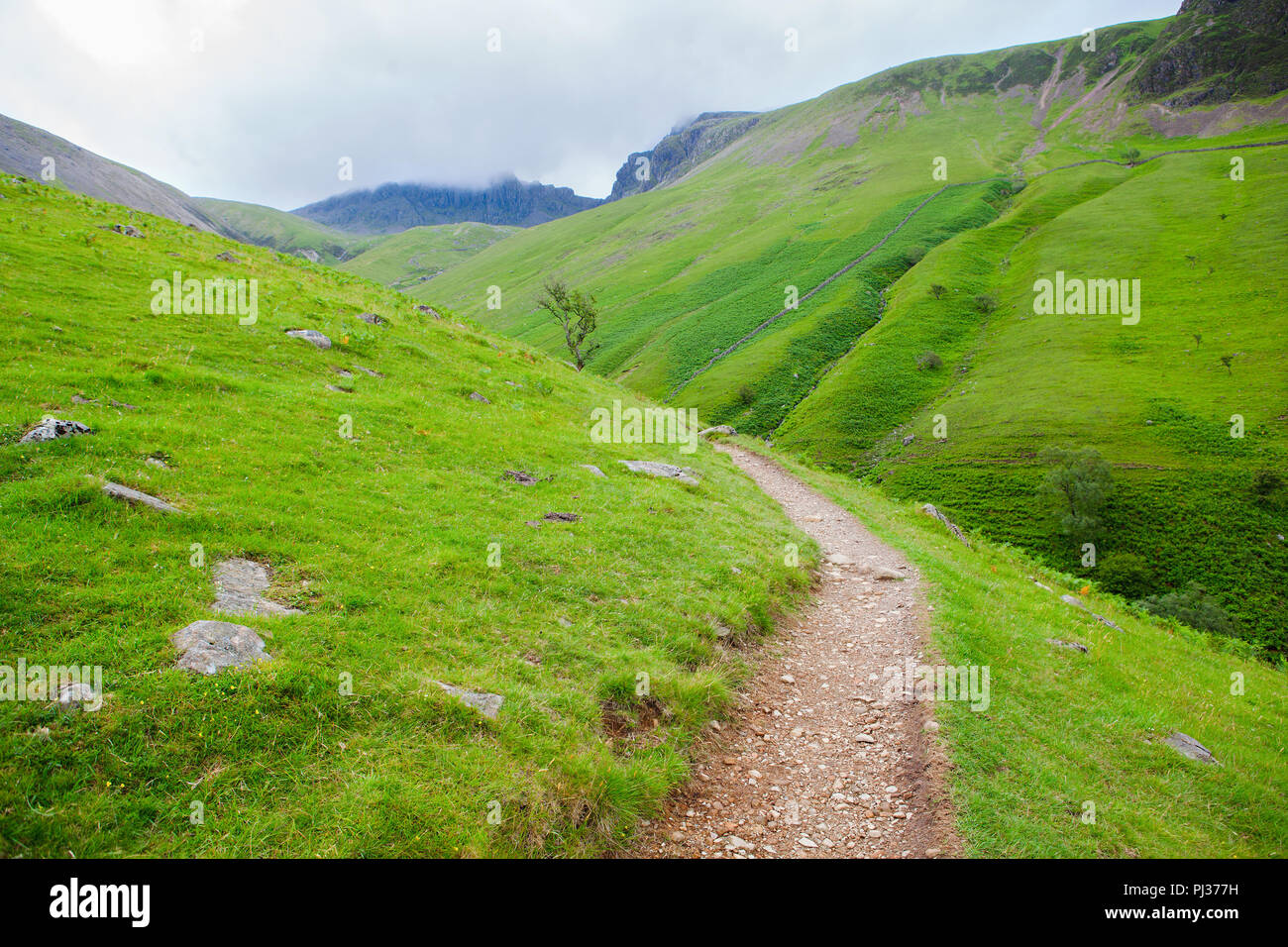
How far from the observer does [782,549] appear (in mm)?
19984

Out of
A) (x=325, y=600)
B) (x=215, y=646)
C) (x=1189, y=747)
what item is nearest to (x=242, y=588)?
(x=325, y=600)

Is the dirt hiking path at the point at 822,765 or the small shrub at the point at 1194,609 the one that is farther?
the small shrub at the point at 1194,609

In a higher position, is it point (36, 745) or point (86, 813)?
point (36, 745)

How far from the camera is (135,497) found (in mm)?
10617

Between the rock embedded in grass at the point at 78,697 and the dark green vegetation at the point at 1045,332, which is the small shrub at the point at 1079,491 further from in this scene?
the rock embedded in grass at the point at 78,697

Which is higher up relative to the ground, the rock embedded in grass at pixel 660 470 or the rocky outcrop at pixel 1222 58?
the rocky outcrop at pixel 1222 58

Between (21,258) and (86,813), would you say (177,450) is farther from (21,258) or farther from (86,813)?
(21,258)

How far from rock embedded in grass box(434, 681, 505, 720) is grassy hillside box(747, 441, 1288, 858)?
7.39m

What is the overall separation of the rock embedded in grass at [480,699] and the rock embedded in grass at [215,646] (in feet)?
8.91

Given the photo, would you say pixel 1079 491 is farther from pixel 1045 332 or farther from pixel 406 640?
pixel 406 640

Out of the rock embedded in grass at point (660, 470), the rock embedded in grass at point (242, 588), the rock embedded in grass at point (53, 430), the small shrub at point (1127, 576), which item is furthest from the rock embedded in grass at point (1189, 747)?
the small shrub at point (1127, 576)

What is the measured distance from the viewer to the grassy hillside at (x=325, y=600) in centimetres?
650

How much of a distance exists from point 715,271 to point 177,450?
154 m
